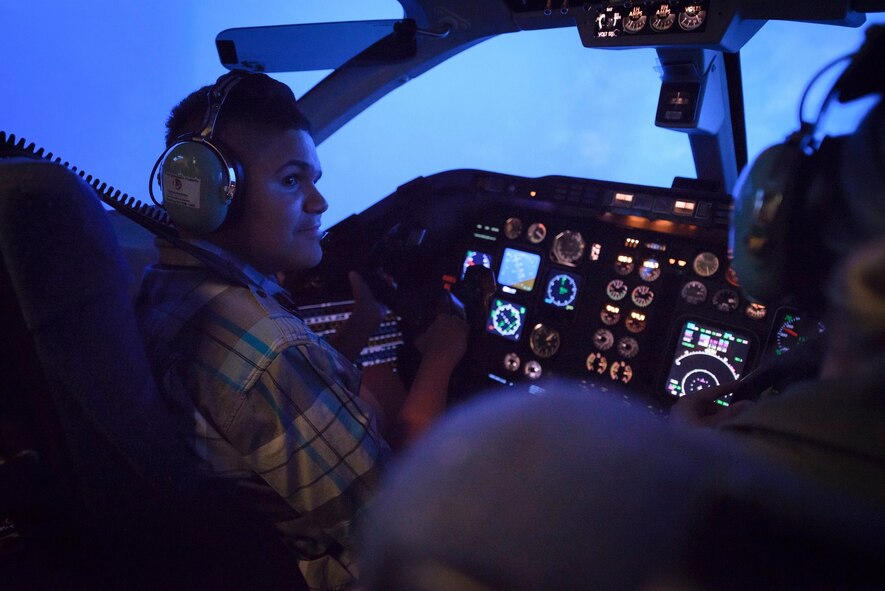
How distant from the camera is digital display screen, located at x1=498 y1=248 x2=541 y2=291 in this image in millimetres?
2355

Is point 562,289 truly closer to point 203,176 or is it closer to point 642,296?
point 642,296

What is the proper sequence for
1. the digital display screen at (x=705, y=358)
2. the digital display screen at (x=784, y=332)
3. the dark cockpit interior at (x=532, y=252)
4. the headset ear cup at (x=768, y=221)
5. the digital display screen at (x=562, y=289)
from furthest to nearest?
the digital display screen at (x=562, y=289), the digital display screen at (x=705, y=358), the digital display screen at (x=784, y=332), the dark cockpit interior at (x=532, y=252), the headset ear cup at (x=768, y=221)

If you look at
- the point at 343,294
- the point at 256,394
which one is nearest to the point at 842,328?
the point at 256,394

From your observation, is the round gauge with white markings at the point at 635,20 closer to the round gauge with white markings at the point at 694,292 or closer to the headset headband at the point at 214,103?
the round gauge with white markings at the point at 694,292

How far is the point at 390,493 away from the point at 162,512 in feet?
2.70

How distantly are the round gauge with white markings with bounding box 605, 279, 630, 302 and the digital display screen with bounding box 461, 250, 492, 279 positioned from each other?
508 millimetres

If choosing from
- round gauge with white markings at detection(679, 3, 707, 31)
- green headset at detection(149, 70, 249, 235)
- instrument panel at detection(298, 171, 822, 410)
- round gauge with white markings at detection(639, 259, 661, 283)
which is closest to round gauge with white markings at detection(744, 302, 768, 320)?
instrument panel at detection(298, 171, 822, 410)

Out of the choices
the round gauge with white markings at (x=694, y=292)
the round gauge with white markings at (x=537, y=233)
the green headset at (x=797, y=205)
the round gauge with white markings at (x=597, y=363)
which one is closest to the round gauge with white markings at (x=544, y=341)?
the round gauge with white markings at (x=597, y=363)

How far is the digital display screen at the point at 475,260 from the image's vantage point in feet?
8.09

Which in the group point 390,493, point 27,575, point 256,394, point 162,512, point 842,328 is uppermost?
point 842,328

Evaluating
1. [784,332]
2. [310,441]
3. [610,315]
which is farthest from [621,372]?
[310,441]

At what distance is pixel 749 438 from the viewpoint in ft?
1.27

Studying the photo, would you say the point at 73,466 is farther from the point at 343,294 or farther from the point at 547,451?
the point at 343,294

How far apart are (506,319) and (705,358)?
2.51ft
